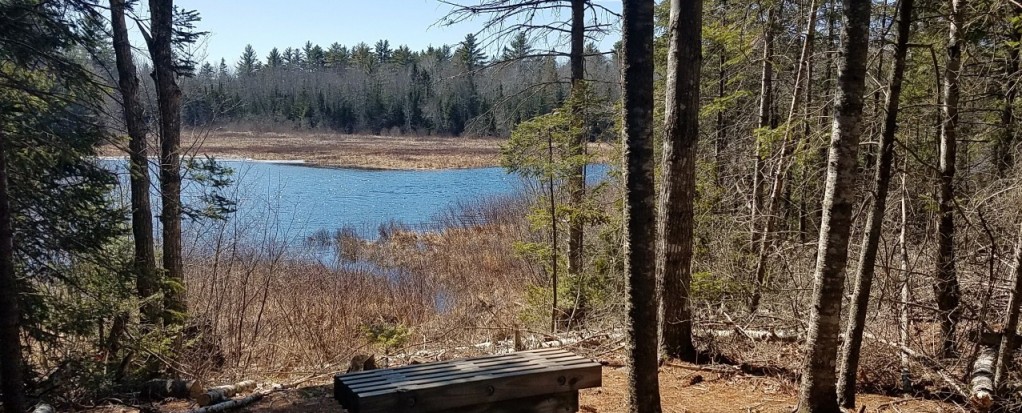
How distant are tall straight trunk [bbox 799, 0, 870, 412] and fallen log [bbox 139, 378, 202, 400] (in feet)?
16.1

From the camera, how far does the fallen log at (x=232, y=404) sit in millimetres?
5116

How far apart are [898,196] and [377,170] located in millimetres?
34574

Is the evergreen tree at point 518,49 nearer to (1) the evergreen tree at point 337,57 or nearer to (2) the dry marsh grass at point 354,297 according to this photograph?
(2) the dry marsh grass at point 354,297

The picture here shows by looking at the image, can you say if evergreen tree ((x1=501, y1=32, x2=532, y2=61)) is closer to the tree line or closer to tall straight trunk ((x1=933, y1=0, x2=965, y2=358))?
tall straight trunk ((x1=933, y1=0, x2=965, y2=358))

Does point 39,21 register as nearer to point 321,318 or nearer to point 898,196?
point 321,318

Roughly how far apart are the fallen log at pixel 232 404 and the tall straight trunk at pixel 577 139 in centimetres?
543

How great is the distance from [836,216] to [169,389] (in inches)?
220

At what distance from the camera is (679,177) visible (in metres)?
5.72

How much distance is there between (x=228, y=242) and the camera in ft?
37.0

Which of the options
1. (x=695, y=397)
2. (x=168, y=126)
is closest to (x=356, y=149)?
(x=168, y=126)

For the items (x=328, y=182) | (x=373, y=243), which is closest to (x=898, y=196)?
(x=373, y=243)

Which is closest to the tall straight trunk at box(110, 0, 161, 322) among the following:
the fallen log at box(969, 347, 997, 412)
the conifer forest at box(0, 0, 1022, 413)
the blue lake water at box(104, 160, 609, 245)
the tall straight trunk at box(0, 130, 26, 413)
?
the conifer forest at box(0, 0, 1022, 413)

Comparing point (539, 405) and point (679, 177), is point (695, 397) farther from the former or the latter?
point (679, 177)

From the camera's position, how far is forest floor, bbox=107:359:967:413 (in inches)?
187
